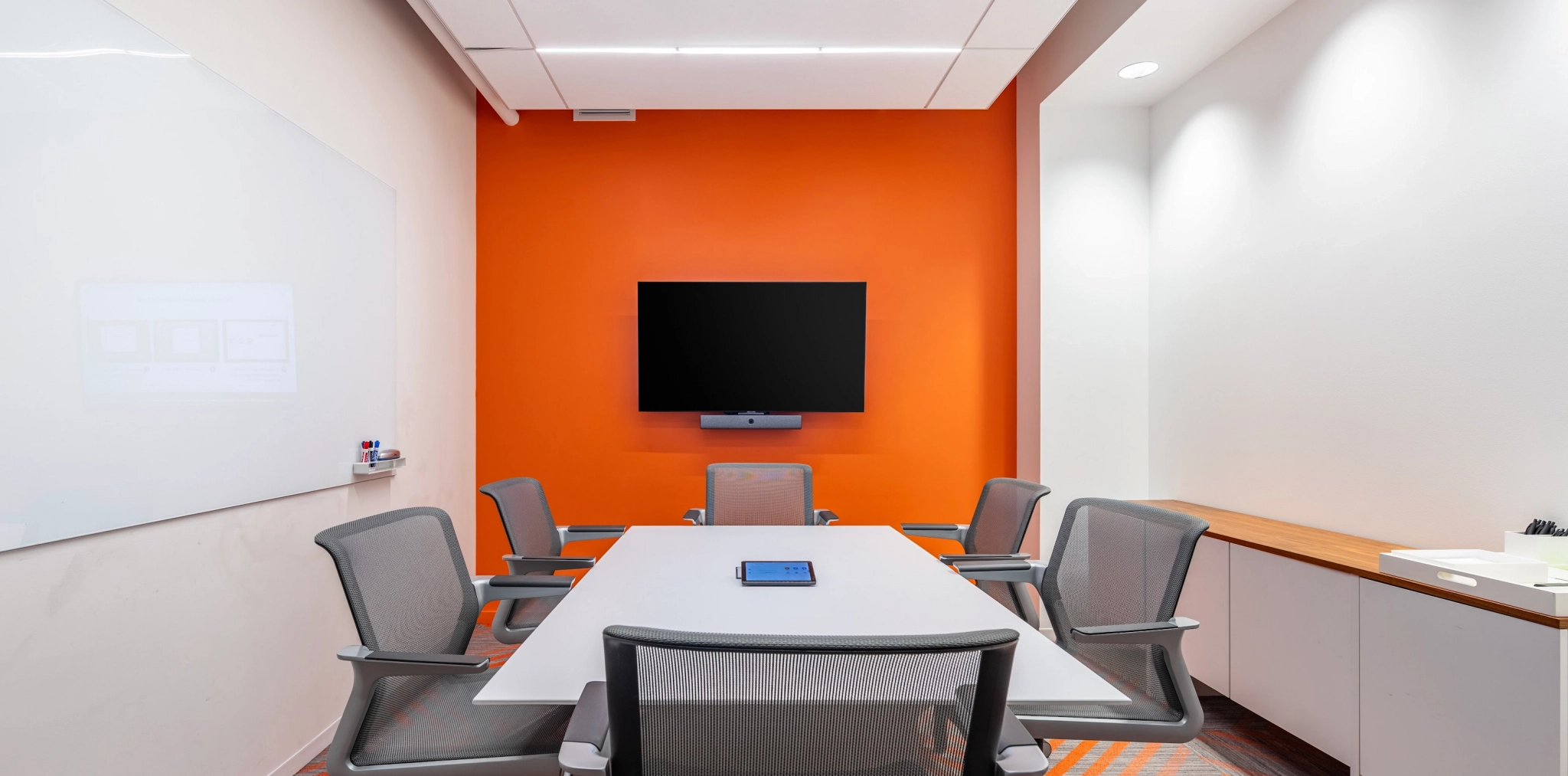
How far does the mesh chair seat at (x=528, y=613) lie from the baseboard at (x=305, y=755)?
2.37 feet

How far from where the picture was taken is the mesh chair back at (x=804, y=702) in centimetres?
100

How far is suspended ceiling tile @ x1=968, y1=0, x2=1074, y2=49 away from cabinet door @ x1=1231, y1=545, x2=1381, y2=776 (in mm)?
2544

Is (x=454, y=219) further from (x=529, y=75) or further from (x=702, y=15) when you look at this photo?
(x=702, y=15)

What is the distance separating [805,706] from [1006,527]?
6.89 feet

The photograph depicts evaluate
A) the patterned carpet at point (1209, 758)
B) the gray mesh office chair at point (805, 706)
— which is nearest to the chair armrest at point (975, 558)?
the patterned carpet at point (1209, 758)

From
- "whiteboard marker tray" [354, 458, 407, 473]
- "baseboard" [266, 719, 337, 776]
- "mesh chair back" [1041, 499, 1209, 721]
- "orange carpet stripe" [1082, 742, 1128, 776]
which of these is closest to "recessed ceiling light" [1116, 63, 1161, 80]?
"mesh chair back" [1041, 499, 1209, 721]

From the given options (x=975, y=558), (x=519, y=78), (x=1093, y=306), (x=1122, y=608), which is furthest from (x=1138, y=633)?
(x=519, y=78)

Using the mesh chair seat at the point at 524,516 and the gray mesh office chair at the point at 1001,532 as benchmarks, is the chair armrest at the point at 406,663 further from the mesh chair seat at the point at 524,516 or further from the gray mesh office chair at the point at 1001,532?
the gray mesh office chair at the point at 1001,532

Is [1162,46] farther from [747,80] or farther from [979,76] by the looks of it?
[747,80]

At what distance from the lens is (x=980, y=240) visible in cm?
478

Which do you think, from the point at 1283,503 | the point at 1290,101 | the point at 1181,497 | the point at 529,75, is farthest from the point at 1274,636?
the point at 529,75

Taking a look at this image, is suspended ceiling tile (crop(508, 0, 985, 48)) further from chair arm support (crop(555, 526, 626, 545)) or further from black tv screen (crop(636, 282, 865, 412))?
chair arm support (crop(555, 526, 626, 545))

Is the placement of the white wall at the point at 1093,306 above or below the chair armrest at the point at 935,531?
above

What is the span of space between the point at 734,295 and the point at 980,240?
5.72ft
